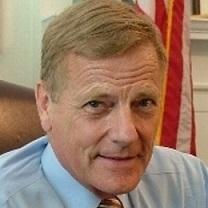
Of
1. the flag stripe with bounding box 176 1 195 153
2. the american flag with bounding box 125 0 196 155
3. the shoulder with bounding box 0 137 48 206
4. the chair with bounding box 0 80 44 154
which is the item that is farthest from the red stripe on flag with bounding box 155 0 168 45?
the shoulder with bounding box 0 137 48 206

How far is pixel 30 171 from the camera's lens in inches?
42.9

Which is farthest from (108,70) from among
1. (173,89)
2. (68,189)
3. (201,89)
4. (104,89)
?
(201,89)

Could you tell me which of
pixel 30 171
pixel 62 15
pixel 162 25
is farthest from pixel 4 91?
pixel 162 25

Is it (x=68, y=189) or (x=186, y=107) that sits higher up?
(x=68, y=189)

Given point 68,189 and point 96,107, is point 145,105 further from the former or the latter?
point 68,189

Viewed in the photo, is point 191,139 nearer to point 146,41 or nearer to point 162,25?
point 162,25

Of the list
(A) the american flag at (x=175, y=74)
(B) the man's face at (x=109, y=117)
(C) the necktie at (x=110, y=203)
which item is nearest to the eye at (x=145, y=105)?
(B) the man's face at (x=109, y=117)

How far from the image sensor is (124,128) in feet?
3.01

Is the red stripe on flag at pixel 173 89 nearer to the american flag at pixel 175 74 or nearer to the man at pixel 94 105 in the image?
the american flag at pixel 175 74

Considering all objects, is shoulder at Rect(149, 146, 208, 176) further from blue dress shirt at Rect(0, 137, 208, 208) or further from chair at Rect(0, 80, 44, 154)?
chair at Rect(0, 80, 44, 154)

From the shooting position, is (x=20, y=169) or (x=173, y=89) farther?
(x=173, y=89)

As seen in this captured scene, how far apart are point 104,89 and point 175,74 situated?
124 cm

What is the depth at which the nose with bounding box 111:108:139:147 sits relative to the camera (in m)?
0.92

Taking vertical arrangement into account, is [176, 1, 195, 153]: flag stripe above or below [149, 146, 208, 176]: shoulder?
below
